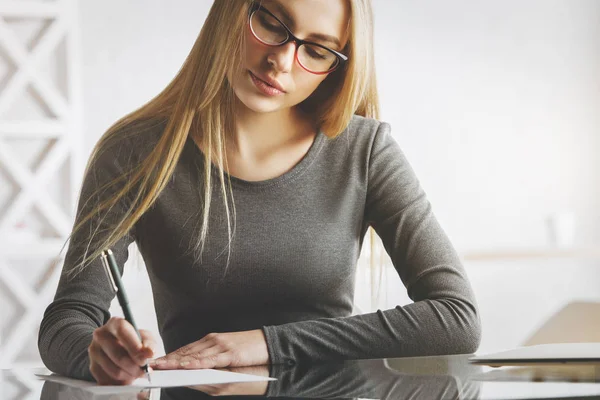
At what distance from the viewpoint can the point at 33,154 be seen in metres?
2.91

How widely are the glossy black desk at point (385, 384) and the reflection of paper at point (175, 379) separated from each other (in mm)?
15

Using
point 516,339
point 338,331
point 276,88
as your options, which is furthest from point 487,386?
point 516,339

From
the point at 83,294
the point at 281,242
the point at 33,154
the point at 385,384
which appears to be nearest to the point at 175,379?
the point at 385,384

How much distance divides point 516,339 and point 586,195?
0.66 metres

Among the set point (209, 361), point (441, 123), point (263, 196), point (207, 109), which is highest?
point (441, 123)

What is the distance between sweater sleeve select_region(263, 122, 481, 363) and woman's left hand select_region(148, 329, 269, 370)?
0.02 metres

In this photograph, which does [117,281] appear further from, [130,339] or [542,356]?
[542,356]

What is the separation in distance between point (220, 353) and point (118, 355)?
139 mm

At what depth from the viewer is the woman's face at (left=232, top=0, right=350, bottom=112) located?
102cm

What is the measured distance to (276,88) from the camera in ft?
3.38

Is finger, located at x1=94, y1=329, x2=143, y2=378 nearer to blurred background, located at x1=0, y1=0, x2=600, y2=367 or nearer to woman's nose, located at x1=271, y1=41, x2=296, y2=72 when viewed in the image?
woman's nose, located at x1=271, y1=41, x2=296, y2=72

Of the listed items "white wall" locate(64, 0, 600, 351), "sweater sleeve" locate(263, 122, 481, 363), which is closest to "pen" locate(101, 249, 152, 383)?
"sweater sleeve" locate(263, 122, 481, 363)

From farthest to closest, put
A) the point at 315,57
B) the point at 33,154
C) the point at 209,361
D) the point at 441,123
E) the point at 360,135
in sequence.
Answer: the point at 441,123 < the point at 33,154 < the point at 360,135 < the point at 315,57 < the point at 209,361

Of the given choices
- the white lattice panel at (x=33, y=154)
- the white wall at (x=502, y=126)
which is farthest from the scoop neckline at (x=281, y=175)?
the white wall at (x=502, y=126)
